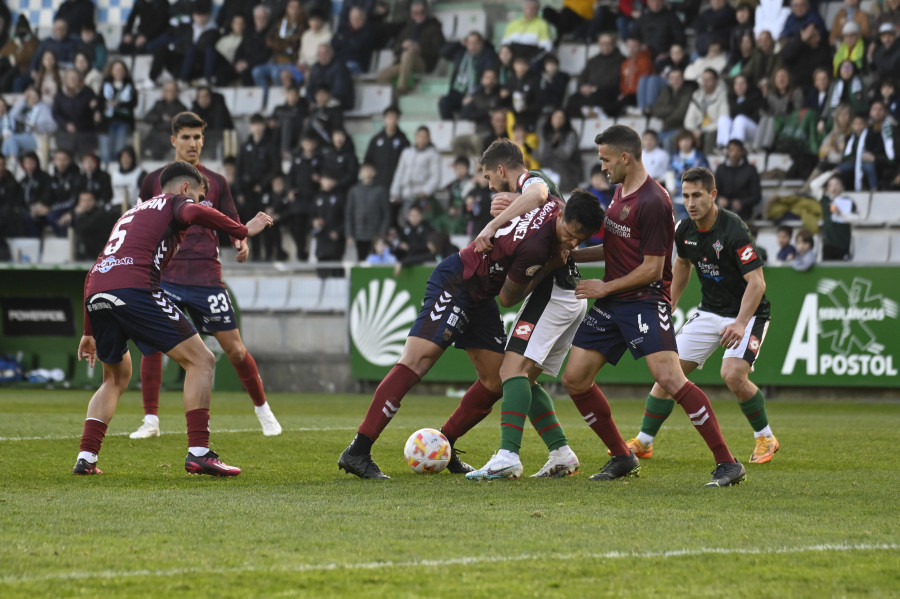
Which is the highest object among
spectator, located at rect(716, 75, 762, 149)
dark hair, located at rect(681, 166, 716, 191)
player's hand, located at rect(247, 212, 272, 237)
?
spectator, located at rect(716, 75, 762, 149)

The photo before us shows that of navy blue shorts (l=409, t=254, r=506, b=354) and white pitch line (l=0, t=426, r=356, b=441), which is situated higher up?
navy blue shorts (l=409, t=254, r=506, b=354)

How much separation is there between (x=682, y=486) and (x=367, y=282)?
1093 cm

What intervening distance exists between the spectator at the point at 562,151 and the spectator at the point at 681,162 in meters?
1.84

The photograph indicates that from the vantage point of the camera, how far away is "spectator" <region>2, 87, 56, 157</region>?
909 inches

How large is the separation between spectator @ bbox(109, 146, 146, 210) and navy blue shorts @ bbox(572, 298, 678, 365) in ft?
46.2

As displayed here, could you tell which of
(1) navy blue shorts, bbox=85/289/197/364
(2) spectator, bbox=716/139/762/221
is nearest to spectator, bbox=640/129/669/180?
(2) spectator, bbox=716/139/762/221

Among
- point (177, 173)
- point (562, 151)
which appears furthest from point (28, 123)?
point (177, 173)

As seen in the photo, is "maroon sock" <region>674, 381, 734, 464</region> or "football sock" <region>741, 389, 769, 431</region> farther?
"football sock" <region>741, 389, 769, 431</region>

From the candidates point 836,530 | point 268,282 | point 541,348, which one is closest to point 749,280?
point 541,348

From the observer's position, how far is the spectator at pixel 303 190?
782 inches

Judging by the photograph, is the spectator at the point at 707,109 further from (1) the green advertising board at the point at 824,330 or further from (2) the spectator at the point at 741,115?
(1) the green advertising board at the point at 824,330

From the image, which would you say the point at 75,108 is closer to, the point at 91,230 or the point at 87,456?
the point at 91,230

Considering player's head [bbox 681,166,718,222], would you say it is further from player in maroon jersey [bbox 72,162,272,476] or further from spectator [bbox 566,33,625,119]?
→ spectator [bbox 566,33,625,119]

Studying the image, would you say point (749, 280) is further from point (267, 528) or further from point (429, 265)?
point (429, 265)
